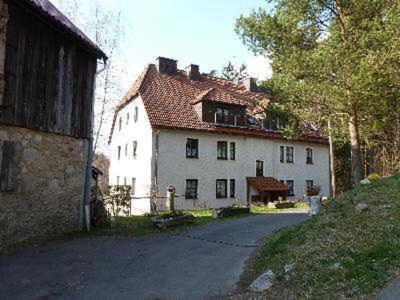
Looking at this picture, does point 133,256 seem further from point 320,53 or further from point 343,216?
point 320,53

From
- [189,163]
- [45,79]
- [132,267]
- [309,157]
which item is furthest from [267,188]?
[132,267]

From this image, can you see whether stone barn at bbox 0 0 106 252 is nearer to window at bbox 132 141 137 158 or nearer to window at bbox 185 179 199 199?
window at bbox 185 179 199 199

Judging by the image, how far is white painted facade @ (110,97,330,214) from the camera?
2467cm

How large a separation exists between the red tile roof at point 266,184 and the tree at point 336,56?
857 cm

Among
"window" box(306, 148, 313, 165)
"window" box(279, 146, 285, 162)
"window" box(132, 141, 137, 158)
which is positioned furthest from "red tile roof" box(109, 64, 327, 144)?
"window" box(132, 141, 137, 158)

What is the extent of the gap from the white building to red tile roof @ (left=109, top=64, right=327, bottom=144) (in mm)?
74

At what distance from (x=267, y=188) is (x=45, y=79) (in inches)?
729

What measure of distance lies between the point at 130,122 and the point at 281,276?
2238 centimetres

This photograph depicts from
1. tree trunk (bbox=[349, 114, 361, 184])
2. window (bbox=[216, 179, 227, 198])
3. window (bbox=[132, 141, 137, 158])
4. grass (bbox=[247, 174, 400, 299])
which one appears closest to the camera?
grass (bbox=[247, 174, 400, 299])

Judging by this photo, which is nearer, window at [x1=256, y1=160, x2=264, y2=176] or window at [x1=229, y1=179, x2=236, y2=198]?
window at [x1=229, y1=179, x2=236, y2=198]

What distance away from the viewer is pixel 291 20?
1745 centimetres

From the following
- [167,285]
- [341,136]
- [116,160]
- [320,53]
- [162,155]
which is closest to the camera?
[167,285]

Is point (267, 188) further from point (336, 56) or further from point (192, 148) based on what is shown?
point (336, 56)

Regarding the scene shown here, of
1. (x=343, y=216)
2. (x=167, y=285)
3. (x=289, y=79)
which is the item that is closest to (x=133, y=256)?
(x=167, y=285)
